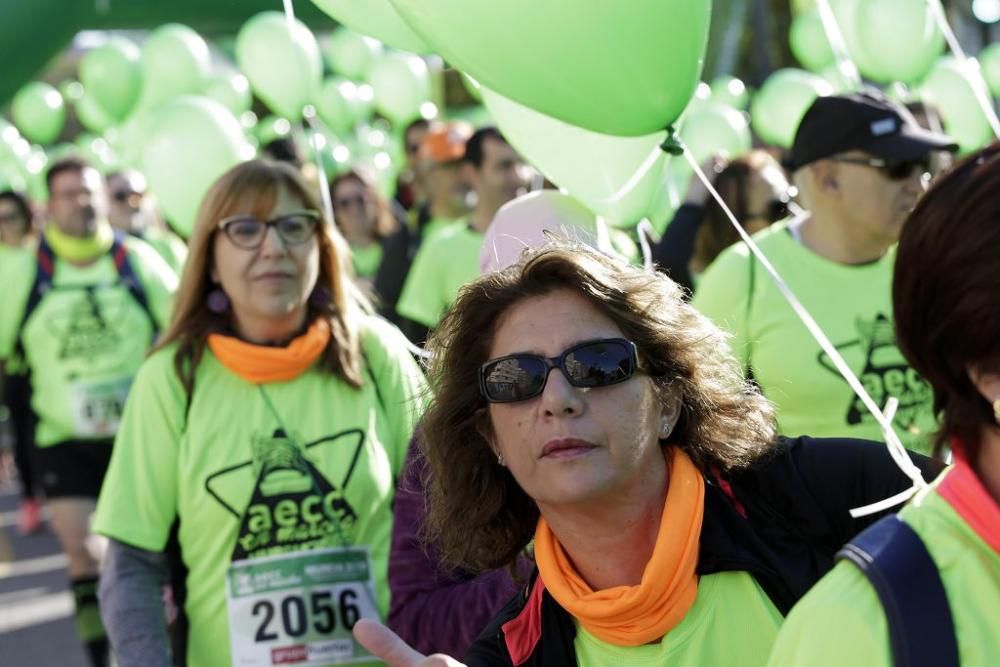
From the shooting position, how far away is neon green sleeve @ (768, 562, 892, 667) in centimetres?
145

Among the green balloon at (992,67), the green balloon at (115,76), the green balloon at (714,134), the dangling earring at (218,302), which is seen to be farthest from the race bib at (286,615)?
the green balloon at (992,67)

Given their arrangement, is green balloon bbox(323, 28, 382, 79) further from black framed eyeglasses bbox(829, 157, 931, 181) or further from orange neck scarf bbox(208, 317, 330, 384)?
orange neck scarf bbox(208, 317, 330, 384)

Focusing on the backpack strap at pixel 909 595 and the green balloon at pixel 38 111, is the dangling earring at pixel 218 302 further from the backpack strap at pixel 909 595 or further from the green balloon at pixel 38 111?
the green balloon at pixel 38 111

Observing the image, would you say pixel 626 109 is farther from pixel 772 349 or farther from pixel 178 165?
pixel 178 165

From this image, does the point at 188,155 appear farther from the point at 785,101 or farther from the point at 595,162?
the point at 785,101

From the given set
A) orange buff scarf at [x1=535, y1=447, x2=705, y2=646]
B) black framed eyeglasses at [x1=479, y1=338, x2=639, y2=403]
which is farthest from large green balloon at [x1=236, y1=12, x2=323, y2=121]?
orange buff scarf at [x1=535, y1=447, x2=705, y2=646]

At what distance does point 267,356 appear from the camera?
3666 millimetres

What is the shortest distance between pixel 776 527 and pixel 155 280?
456cm

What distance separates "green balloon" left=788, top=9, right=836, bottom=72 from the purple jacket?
8.42 metres

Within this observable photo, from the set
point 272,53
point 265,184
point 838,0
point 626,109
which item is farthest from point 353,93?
point 626,109

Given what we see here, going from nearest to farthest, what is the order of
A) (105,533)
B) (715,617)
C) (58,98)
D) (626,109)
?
(715,617) < (626,109) < (105,533) < (58,98)

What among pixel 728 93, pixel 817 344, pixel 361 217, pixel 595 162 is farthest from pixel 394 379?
pixel 728 93

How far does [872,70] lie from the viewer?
24.9 feet

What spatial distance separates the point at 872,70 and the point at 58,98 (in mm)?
8672
